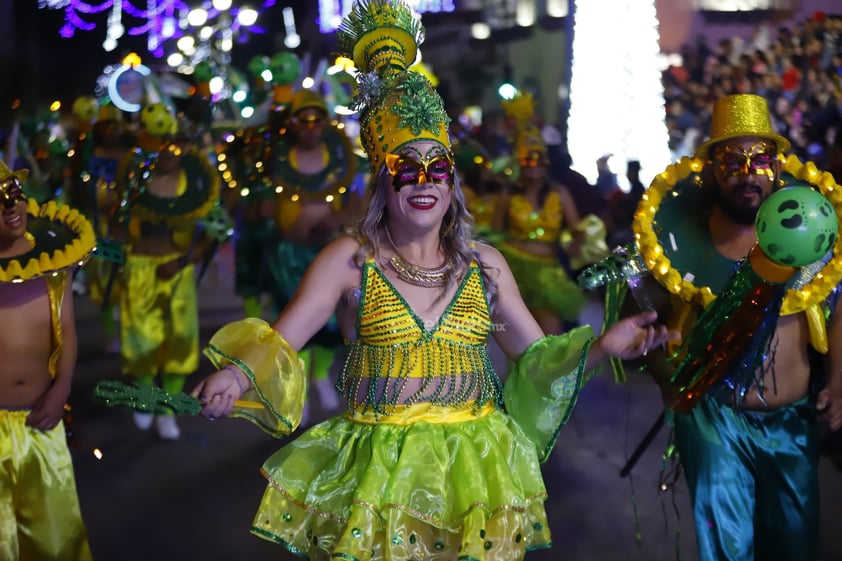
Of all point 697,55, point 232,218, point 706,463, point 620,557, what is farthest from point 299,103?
point 697,55

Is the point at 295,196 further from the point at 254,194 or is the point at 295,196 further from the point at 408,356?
the point at 408,356

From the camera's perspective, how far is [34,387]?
169 inches

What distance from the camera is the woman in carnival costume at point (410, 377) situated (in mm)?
3297

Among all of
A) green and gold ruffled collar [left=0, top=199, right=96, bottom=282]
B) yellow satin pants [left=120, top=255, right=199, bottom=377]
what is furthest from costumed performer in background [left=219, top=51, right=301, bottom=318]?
green and gold ruffled collar [left=0, top=199, right=96, bottom=282]

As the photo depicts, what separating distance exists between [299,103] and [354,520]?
16.9ft

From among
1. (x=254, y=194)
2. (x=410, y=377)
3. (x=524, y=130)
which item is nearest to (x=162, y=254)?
(x=254, y=194)

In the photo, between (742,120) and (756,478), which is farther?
(742,120)

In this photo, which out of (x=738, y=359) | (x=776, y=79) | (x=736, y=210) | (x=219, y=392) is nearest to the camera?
(x=219, y=392)

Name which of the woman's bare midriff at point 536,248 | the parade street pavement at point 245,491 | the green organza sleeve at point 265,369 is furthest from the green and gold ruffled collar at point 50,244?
the woman's bare midriff at point 536,248

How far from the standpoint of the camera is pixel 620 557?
5309mm

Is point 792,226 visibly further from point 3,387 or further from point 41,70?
point 41,70

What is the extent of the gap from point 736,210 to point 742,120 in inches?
14.5

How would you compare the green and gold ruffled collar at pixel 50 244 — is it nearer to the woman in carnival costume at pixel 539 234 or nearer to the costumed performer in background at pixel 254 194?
the costumed performer in background at pixel 254 194

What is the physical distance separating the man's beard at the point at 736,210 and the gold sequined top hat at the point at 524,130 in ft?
12.7
